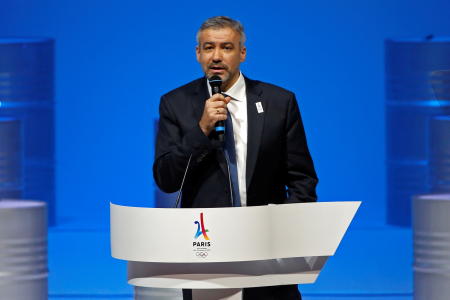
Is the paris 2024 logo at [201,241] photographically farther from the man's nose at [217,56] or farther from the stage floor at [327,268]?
the stage floor at [327,268]

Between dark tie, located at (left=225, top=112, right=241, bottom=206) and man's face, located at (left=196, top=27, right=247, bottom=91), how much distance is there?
14 cm

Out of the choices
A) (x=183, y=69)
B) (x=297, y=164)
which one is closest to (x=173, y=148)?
(x=297, y=164)

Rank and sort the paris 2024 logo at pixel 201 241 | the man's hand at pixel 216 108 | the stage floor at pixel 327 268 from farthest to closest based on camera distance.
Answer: the stage floor at pixel 327 268 → the man's hand at pixel 216 108 → the paris 2024 logo at pixel 201 241

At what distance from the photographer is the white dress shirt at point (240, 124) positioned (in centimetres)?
276

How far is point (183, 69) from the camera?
635cm

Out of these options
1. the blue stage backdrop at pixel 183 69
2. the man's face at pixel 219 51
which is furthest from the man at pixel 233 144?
the blue stage backdrop at pixel 183 69

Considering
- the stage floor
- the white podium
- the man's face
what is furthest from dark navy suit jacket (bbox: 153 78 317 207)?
the stage floor

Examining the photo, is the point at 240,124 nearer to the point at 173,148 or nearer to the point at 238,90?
the point at 238,90

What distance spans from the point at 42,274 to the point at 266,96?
1767 mm

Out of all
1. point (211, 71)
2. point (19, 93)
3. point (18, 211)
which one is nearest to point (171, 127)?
point (211, 71)

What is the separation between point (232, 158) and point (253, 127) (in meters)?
0.12

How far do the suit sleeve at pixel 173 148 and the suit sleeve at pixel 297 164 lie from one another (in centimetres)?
30

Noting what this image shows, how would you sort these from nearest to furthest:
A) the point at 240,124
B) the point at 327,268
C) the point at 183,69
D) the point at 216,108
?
the point at 216,108 → the point at 240,124 → the point at 327,268 → the point at 183,69

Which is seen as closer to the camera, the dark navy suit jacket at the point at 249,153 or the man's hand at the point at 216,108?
the man's hand at the point at 216,108
